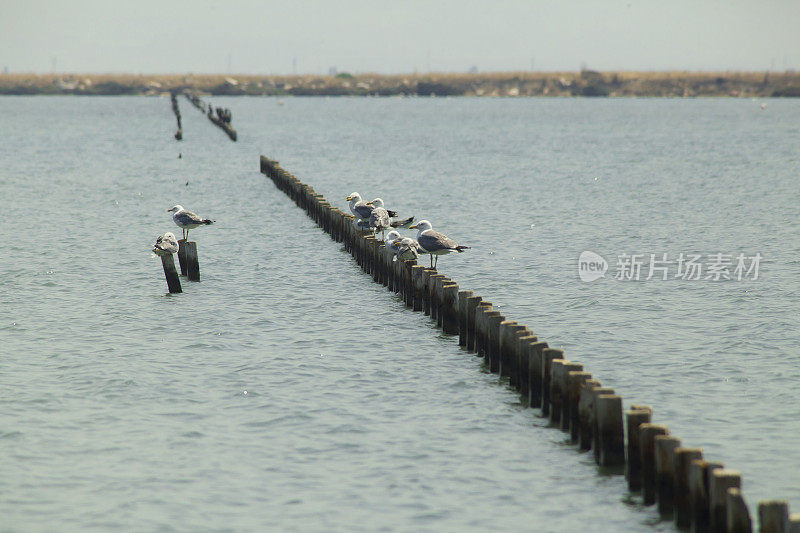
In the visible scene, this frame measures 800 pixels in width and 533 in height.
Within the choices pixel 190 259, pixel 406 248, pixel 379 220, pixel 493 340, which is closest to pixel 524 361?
pixel 493 340

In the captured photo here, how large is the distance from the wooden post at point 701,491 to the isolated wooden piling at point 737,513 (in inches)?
15.9

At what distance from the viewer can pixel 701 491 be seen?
342 inches

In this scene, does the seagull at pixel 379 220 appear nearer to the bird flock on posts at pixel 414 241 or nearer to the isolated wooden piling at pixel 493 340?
the bird flock on posts at pixel 414 241

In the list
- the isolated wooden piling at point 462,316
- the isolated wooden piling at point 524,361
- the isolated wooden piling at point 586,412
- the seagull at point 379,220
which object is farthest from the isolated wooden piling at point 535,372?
the seagull at point 379,220

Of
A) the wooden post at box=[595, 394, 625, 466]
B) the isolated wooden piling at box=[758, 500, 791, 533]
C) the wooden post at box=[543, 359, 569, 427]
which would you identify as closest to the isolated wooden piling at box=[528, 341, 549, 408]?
the wooden post at box=[543, 359, 569, 427]

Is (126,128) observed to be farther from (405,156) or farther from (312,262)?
(312,262)

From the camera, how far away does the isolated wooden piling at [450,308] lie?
1661 centimetres

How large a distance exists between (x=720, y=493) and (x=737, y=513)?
24 cm

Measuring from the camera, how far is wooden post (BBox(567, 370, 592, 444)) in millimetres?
11226

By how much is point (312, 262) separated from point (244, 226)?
757cm

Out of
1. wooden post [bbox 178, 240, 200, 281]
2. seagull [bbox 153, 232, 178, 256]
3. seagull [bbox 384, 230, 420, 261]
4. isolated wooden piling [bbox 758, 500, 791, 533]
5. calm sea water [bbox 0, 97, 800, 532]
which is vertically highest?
seagull [bbox 384, 230, 420, 261]

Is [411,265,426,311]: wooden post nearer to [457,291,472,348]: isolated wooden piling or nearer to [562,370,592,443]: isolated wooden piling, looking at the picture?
[457,291,472,348]: isolated wooden piling

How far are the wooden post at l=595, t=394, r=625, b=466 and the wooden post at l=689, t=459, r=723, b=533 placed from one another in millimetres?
1641

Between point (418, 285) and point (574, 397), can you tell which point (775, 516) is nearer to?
point (574, 397)
